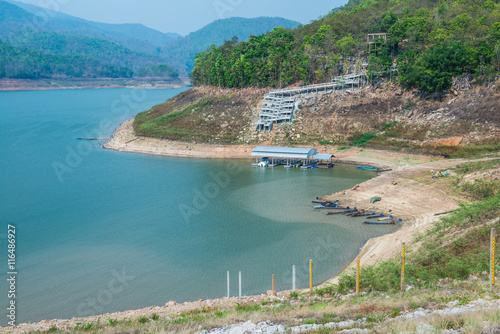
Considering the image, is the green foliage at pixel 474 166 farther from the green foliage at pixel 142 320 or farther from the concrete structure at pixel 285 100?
the green foliage at pixel 142 320

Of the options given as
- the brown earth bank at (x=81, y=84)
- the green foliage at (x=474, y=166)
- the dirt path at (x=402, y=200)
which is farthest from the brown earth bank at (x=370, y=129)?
the brown earth bank at (x=81, y=84)

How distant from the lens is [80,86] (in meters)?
180

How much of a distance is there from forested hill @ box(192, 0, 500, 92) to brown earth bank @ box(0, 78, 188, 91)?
365 feet

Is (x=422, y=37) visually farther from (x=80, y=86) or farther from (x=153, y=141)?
(x=80, y=86)

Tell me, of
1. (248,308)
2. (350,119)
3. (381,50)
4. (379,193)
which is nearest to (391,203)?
(379,193)

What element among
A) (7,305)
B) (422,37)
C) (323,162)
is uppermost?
(422,37)

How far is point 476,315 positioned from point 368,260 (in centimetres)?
1208

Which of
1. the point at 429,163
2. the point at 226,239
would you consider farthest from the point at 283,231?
the point at 429,163

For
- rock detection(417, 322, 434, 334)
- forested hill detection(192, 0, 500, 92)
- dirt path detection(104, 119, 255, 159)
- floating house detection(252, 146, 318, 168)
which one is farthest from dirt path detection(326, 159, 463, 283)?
dirt path detection(104, 119, 255, 159)

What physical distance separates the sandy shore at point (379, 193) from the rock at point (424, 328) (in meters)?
8.62

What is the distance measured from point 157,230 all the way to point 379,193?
18918 mm

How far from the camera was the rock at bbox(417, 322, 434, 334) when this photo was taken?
1150 centimetres

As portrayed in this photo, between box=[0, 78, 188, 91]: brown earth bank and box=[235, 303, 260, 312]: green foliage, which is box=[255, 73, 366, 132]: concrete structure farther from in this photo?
box=[0, 78, 188, 91]: brown earth bank

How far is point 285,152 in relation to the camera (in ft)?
163
